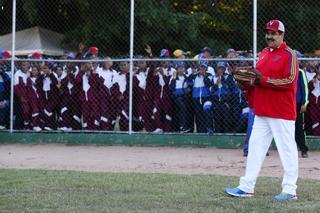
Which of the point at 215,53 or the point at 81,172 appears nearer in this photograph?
the point at 81,172

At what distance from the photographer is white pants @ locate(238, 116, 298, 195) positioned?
9125 mm

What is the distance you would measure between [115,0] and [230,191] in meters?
12.3

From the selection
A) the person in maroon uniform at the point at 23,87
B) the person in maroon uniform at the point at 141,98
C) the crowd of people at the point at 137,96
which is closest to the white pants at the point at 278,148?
the crowd of people at the point at 137,96

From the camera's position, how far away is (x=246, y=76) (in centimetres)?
904

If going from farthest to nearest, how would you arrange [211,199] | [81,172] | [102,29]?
[102,29], [81,172], [211,199]

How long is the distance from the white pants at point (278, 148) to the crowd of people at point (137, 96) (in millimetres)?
6426

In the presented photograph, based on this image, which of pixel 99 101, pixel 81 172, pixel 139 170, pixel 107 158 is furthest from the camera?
pixel 99 101

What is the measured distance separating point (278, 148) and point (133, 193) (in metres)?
1.88

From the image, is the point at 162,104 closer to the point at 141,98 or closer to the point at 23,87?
the point at 141,98

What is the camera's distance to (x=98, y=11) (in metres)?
22.2

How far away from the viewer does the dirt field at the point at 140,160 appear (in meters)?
12.4

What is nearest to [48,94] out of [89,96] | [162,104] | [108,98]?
[89,96]

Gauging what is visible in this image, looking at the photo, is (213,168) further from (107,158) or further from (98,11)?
(98,11)

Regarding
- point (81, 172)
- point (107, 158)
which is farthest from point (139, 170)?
point (107, 158)
